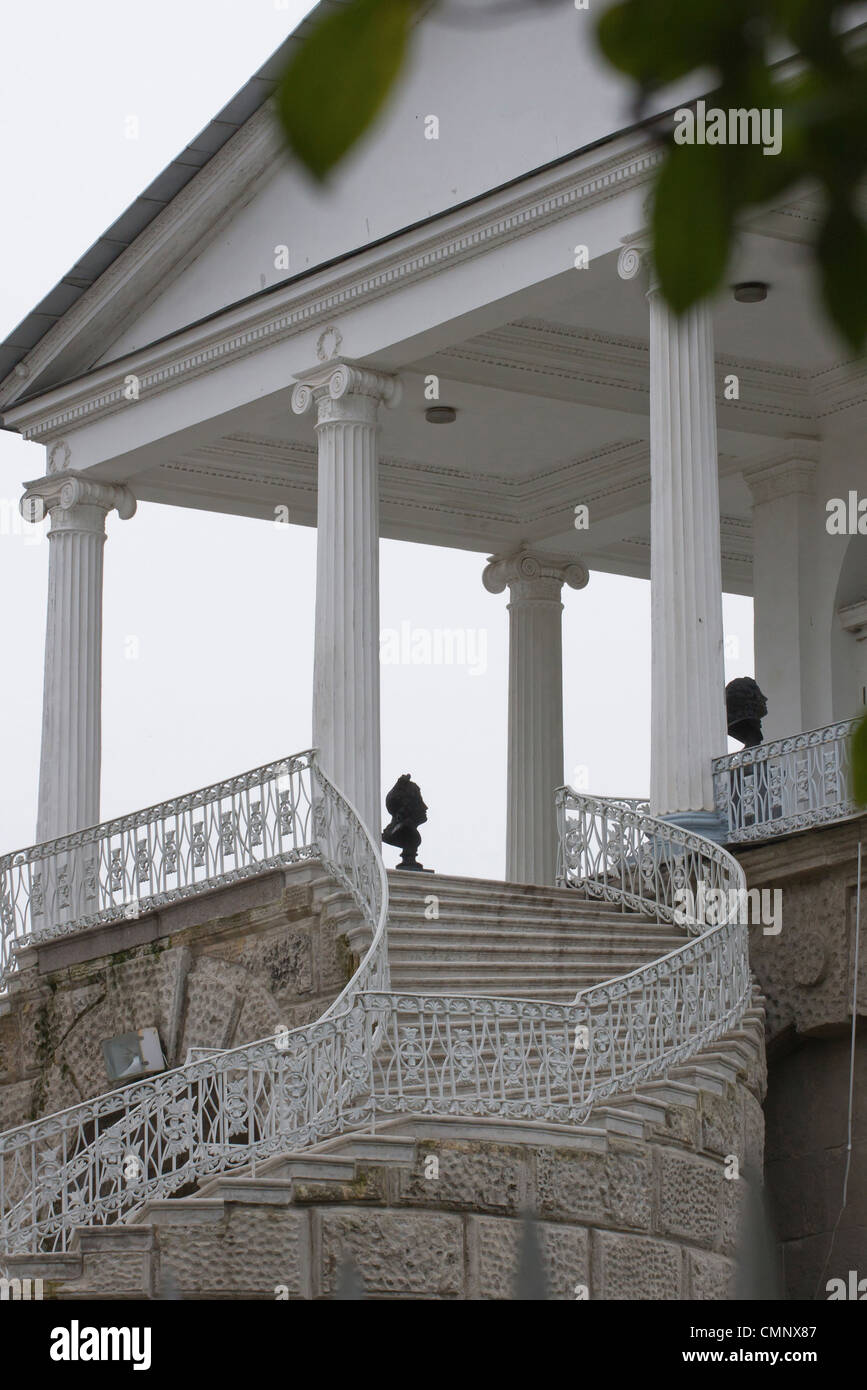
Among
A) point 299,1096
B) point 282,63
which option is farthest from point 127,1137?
point 282,63

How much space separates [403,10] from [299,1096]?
11805mm

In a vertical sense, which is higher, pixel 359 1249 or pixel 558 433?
pixel 558 433

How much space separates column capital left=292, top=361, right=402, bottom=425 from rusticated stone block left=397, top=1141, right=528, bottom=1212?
9662mm

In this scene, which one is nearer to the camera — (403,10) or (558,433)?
(403,10)

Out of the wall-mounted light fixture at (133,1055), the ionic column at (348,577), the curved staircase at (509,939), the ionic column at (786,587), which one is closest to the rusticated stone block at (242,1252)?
the curved staircase at (509,939)

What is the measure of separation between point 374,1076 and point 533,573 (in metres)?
13.2

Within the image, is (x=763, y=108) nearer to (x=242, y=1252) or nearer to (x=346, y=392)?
(x=242, y=1252)

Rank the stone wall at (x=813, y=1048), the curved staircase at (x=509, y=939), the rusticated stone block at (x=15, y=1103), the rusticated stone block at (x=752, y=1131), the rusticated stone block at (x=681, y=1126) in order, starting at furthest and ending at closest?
1. the rusticated stone block at (x=15, y=1103)
2. the curved staircase at (x=509, y=939)
3. the stone wall at (x=813, y=1048)
4. the rusticated stone block at (x=752, y=1131)
5. the rusticated stone block at (x=681, y=1126)

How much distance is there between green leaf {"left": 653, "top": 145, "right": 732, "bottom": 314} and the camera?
66.9 inches

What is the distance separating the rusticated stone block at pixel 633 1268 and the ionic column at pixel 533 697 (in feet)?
41.3

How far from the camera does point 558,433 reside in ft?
78.7

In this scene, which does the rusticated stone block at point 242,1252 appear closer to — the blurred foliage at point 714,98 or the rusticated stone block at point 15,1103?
the rusticated stone block at point 15,1103

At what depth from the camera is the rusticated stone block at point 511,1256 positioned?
12391mm

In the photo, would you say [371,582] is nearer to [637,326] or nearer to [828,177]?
[637,326]
